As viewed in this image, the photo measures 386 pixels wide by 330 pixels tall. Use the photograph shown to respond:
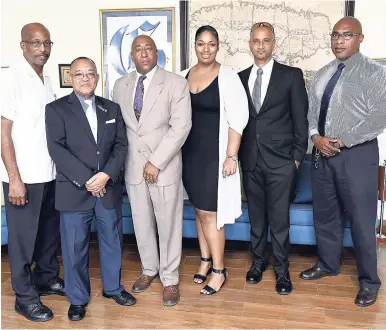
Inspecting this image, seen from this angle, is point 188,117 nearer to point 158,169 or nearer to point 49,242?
point 158,169

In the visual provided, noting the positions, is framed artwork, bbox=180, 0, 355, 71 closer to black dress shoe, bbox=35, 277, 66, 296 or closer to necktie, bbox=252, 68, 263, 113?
necktie, bbox=252, 68, 263, 113

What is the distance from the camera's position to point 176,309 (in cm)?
269

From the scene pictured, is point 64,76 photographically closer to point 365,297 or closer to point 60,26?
point 60,26

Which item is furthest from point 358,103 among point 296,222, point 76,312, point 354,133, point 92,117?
point 76,312

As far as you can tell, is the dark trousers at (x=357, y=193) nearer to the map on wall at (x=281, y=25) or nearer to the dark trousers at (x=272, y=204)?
the dark trousers at (x=272, y=204)

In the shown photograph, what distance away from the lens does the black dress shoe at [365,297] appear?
272 cm

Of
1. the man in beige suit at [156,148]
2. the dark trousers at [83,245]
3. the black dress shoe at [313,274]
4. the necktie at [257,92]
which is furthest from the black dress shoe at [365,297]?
the dark trousers at [83,245]

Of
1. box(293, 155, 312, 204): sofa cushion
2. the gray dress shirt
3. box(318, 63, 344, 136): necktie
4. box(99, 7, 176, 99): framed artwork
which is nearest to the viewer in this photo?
the gray dress shirt

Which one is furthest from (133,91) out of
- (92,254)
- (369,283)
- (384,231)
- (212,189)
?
(384,231)

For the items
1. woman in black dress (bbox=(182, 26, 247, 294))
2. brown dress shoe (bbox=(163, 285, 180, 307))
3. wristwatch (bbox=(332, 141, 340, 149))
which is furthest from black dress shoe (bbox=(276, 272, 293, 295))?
wristwatch (bbox=(332, 141, 340, 149))

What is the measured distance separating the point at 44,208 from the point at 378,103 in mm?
2146

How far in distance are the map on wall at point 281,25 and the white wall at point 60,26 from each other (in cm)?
98

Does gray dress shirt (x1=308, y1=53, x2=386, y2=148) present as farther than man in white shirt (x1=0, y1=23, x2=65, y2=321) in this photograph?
Yes

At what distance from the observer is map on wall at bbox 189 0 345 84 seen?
3.80 metres
